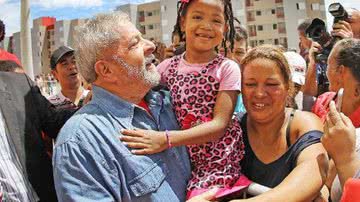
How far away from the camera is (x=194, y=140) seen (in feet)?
6.63

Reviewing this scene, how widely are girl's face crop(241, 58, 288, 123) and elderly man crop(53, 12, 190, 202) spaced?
410 millimetres

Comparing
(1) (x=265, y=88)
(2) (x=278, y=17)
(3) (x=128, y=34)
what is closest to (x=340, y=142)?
(1) (x=265, y=88)

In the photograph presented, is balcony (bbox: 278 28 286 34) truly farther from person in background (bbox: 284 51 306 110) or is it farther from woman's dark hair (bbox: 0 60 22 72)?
woman's dark hair (bbox: 0 60 22 72)

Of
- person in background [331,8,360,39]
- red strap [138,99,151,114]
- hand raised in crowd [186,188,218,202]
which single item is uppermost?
person in background [331,8,360,39]

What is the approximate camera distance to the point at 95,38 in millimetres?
2010

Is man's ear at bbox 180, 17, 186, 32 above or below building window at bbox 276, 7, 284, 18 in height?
A: below

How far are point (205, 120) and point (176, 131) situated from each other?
0.21 m

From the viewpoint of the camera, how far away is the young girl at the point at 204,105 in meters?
2.01

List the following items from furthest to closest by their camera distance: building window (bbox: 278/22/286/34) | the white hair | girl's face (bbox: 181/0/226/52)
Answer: building window (bbox: 278/22/286/34) < girl's face (bbox: 181/0/226/52) < the white hair

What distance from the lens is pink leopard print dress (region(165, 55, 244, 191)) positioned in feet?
6.95

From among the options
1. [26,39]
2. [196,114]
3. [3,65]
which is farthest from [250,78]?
[26,39]

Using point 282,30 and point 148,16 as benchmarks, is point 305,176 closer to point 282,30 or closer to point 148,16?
point 282,30

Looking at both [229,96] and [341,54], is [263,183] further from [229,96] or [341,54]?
[341,54]

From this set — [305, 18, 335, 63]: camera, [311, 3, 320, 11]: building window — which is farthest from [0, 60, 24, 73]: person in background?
[311, 3, 320, 11]: building window
